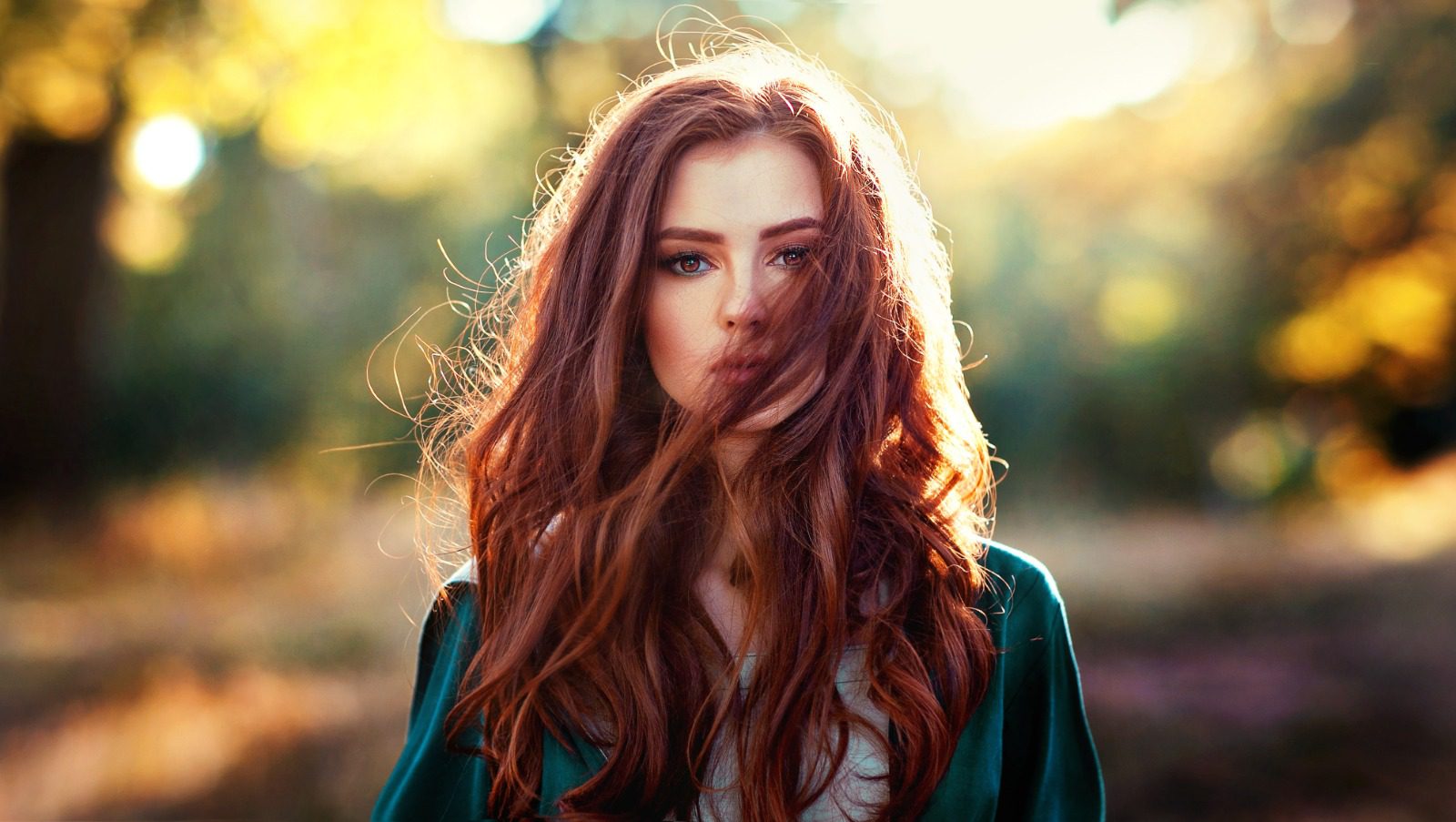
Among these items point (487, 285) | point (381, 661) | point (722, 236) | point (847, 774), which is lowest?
point (847, 774)

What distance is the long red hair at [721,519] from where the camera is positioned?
160 centimetres

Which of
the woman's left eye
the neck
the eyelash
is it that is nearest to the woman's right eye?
the eyelash

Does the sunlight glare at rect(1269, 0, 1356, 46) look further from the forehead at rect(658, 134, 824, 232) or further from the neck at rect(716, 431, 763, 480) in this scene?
the neck at rect(716, 431, 763, 480)

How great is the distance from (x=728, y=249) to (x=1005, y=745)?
3.07ft

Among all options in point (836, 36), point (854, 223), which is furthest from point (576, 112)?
point (854, 223)

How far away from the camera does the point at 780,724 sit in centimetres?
158

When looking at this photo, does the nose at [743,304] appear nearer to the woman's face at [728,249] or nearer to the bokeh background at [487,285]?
the woman's face at [728,249]

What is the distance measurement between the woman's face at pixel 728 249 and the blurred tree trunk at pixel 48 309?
6542 millimetres

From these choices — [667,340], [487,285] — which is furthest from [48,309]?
[667,340]

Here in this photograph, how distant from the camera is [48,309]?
684 centimetres

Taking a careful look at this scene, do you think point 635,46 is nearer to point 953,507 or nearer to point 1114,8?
point 1114,8

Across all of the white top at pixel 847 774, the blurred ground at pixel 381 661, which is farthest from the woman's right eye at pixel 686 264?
the blurred ground at pixel 381 661

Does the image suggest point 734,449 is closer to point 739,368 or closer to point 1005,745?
point 739,368

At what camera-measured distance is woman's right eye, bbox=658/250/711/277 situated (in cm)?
166
